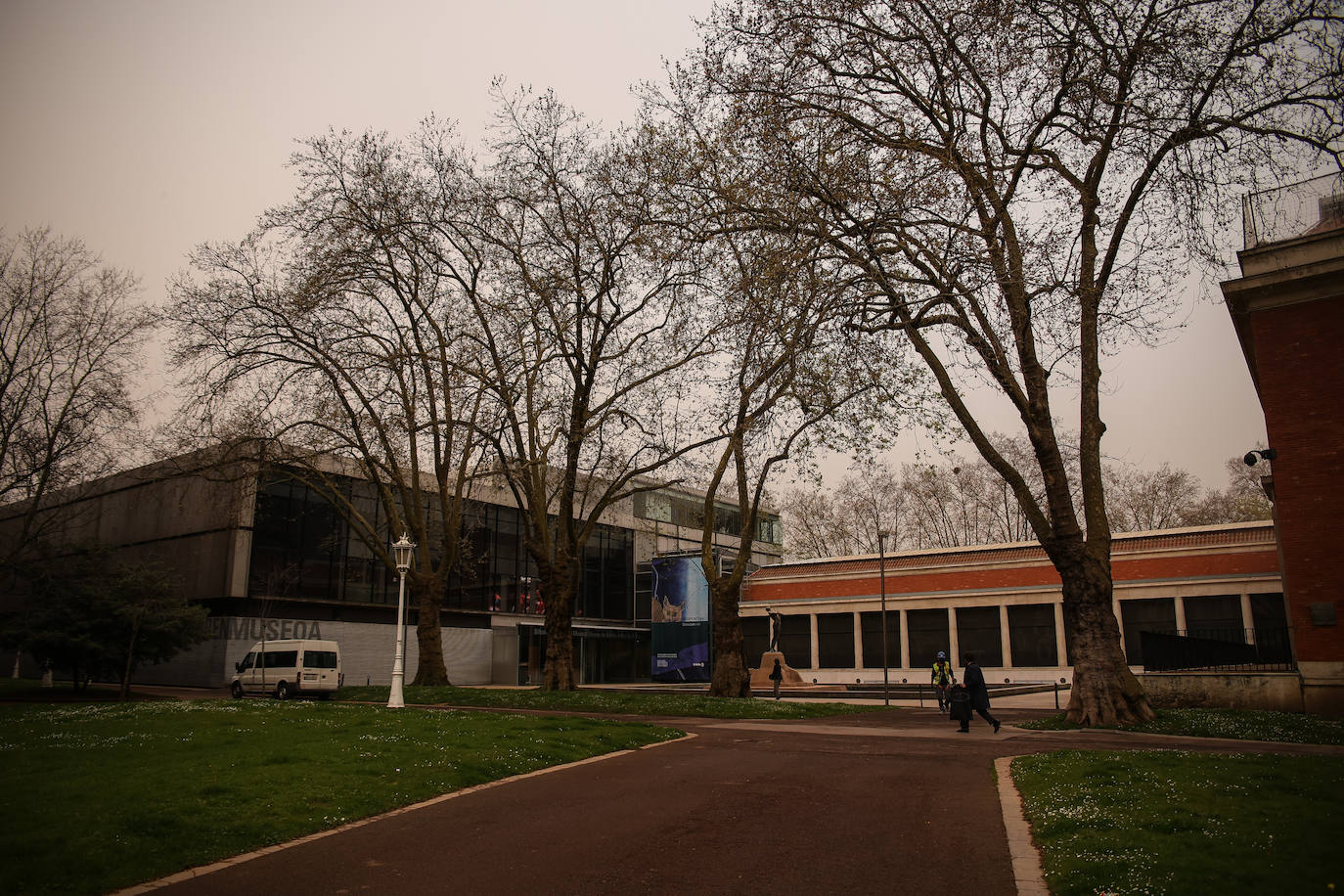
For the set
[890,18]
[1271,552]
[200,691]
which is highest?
[890,18]

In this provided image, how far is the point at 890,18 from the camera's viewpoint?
16000 mm

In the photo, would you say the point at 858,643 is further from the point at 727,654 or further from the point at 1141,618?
the point at 727,654

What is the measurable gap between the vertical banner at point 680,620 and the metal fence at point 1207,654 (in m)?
28.7

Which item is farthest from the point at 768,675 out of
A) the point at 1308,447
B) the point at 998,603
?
the point at 1308,447

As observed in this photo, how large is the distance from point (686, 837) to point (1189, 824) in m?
4.18

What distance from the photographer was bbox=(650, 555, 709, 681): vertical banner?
51.9 m

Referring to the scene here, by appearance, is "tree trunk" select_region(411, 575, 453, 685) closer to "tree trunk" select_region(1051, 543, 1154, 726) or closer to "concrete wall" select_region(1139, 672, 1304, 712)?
"tree trunk" select_region(1051, 543, 1154, 726)

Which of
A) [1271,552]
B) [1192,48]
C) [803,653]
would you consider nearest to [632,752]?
[1192,48]

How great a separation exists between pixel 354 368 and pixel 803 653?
1302 inches

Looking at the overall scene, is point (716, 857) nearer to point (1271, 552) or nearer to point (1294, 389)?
point (1294, 389)

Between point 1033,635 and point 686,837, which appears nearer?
point 686,837

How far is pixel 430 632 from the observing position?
96.0ft

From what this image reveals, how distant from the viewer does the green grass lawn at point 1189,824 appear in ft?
18.2

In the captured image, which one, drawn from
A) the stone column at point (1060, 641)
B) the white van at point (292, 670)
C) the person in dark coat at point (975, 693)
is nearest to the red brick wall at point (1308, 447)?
the person in dark coat at point (975, 693)
